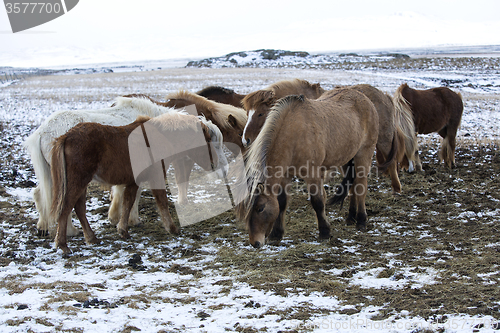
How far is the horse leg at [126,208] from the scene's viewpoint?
5094 mm

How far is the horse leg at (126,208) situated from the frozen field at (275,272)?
144 millimetres

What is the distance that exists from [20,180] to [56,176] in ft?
11.2

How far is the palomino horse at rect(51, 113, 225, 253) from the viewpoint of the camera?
4.52m

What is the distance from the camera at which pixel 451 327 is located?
2645mm

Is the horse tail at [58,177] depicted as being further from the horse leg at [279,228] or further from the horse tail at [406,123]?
the horse tail at [406,123]

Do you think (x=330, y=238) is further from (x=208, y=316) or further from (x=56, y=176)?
(x=56, y=176)

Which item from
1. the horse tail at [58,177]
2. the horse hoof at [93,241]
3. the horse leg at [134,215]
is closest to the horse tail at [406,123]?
the horse leg at [134,215]

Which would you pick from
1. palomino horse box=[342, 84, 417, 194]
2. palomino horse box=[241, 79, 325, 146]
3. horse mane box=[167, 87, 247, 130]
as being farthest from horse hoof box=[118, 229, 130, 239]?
palomino horse box=[342, 84, 417, 194]

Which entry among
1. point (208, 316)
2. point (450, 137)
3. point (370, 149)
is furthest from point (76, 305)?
point (450, 137)

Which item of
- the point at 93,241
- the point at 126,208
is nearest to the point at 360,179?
the point at 126,208

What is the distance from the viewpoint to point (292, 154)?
15.0ft

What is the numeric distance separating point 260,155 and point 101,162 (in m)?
1.98

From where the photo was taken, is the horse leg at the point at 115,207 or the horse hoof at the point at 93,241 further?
the horse leg at the point at 115,207

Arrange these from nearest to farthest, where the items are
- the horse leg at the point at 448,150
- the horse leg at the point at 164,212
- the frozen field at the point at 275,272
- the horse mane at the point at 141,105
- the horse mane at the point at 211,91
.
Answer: the frozen field at the point at 275,272 → the horse leg at the point at 164,212 → the horse mane at the point at 141,105 → the horse leg at the point at 448,150 → the horse mane at the point at 211,91
